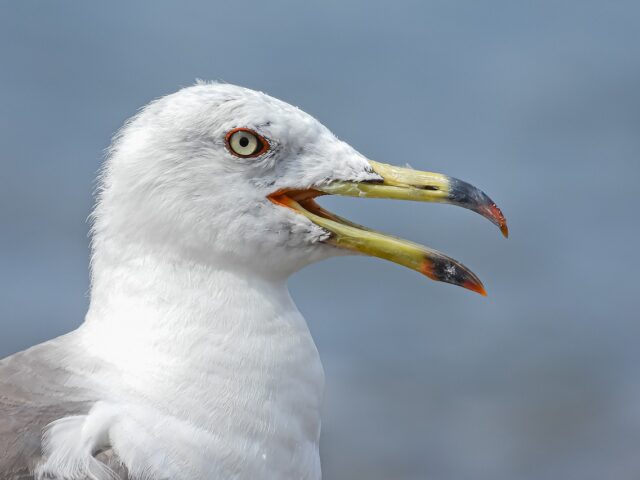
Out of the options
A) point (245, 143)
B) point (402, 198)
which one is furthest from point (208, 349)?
point (402, 198)

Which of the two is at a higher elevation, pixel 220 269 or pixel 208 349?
pixel 220 269

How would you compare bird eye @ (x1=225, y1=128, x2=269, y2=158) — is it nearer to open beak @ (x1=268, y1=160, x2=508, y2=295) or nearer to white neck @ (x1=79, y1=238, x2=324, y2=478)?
open beak @ (x1=268, y1=160, x2=508, y2=295)

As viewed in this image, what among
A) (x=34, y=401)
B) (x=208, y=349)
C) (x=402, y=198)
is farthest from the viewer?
(x=402, y=198)

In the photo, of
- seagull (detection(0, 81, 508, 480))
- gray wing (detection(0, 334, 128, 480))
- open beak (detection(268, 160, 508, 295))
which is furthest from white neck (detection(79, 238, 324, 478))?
open beak (detection(268, 160, 508, 295))

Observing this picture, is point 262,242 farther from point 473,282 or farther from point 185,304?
point 473,282

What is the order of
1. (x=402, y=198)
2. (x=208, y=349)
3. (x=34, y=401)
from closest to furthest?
1. (x=34, y=401)
2. (x=208, y=349)
3. (x=402, y=198)

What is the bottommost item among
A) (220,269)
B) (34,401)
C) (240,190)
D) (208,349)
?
(34,401)

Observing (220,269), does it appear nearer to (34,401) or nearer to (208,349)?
(208,349)
